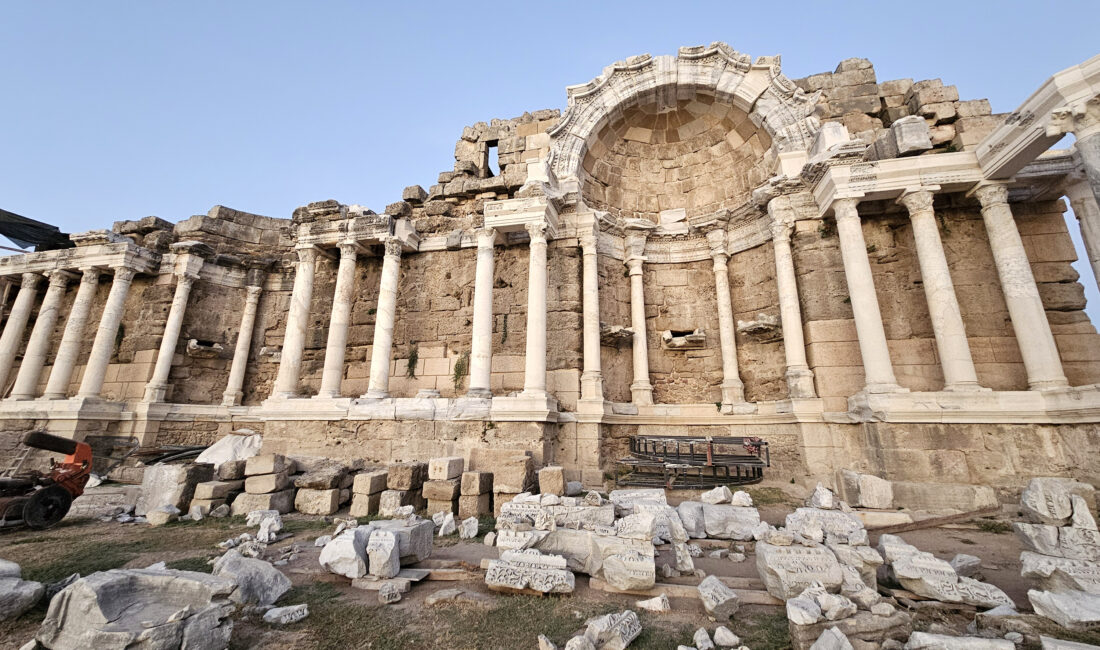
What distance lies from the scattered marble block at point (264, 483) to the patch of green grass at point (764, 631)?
6675 millimetres

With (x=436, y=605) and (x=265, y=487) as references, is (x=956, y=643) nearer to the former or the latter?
(x=436, y=605)

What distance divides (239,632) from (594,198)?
10.7 metres

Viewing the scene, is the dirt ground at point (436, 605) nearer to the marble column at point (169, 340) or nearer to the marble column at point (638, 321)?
the marble column at point (638, 321)

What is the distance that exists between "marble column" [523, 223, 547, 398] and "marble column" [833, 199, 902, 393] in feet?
19.5

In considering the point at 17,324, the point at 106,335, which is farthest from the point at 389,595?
the point at 17,324

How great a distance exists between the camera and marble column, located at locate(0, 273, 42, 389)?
12.7 meters

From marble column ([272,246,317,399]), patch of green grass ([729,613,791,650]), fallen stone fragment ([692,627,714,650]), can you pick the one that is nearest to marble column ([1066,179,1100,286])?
patch of green grass ([729,613,791,650])

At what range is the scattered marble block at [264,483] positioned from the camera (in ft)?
22.3

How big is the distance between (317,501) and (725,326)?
29.4 ft

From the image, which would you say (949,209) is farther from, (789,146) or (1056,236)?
(789,146)

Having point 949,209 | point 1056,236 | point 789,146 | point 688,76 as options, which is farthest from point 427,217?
point 1056,236

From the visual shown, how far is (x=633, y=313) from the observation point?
10.7m

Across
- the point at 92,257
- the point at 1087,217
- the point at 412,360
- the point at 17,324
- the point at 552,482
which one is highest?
the point at 92,257

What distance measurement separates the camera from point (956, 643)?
8.65 ft
